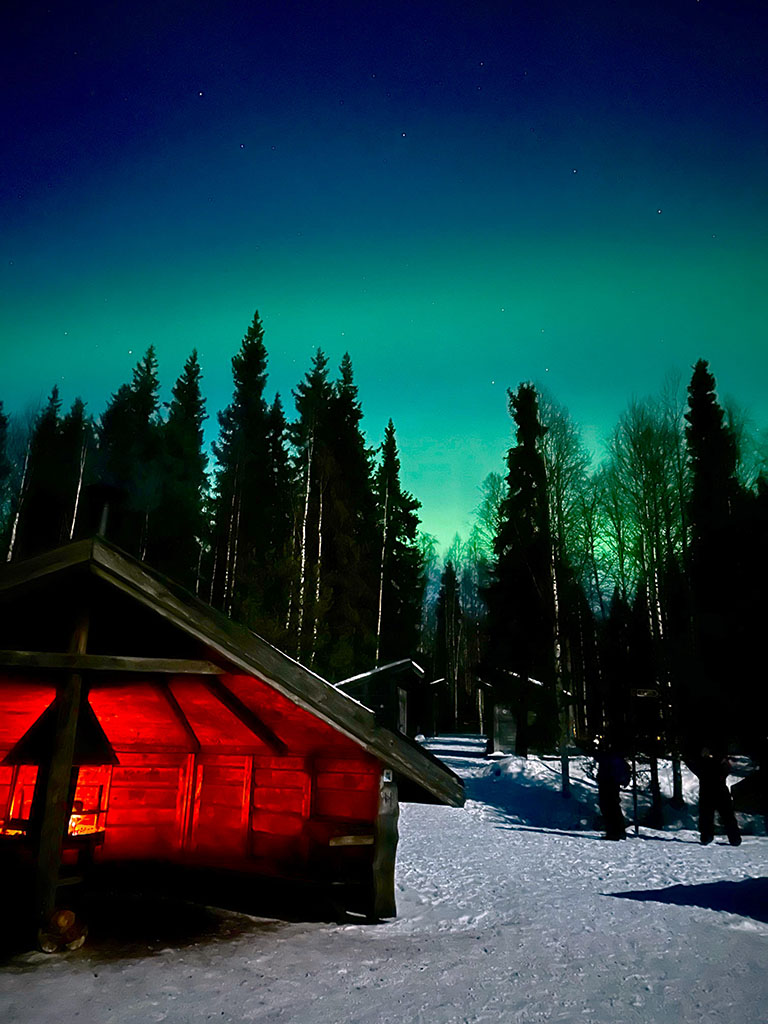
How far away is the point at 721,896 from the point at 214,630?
26.0 feet

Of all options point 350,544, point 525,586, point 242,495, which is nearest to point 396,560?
point 350,544

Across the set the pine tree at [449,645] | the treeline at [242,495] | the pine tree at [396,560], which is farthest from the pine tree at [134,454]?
the pine tree at [449,645]

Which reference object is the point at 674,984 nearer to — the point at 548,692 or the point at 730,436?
the point at 548,692

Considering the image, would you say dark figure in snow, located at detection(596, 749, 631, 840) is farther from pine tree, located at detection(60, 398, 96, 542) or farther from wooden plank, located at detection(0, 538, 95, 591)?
pine tree, located at detection(60, 398, 96, 542)

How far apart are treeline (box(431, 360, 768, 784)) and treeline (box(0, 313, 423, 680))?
26.7ft

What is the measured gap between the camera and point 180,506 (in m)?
32.1

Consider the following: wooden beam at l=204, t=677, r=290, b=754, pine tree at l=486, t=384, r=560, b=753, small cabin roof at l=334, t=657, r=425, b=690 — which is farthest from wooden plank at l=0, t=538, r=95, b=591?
small cabin roof at l=334, t=657, r=425, b=690

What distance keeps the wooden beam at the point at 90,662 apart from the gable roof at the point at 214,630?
389 millimetres

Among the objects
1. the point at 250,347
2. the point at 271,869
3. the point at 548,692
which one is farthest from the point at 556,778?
the point at 250,347

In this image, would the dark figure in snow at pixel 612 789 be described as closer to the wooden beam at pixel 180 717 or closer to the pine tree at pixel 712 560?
the pine tree at pixel 712 560

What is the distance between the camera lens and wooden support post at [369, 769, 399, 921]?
22.0 feet

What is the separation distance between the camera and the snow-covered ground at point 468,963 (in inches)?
177

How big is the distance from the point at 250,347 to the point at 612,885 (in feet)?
114

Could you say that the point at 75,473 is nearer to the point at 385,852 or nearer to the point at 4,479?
the point at 4,479
